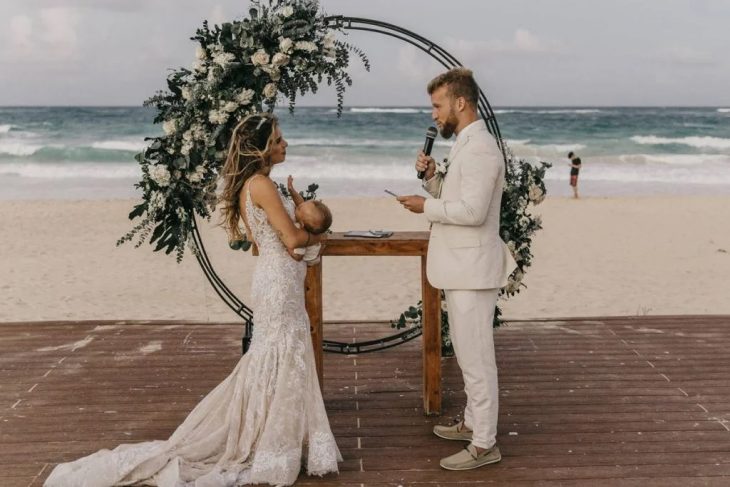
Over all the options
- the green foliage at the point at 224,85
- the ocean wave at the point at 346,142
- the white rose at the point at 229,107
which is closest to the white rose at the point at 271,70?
the green foliage at the point at 224,85

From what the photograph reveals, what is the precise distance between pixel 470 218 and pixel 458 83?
0.63m

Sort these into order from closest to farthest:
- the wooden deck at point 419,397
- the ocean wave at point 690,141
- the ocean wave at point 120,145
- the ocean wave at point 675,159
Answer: the wooden deck at point 419,397, the ocean wave at point 675,159, the ocean wave at point 120,145, the ocean wave at point 690,141

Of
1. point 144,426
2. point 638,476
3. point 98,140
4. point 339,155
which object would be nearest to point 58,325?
point 144,426

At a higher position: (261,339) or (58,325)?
(261,339)

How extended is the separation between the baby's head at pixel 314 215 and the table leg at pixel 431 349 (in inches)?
46.3

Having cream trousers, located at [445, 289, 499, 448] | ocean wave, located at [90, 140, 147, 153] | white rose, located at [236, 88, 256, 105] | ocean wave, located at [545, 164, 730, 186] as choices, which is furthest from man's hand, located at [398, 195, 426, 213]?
ocean wave, located at [90, 140, 147, 153]

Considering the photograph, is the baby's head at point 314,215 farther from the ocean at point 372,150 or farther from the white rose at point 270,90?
the ocean at point 372,150

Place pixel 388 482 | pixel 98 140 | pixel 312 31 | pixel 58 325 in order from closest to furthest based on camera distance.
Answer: pixel 388 482 → pixel 312 31 → pixel 58 325 → pixel 98 140

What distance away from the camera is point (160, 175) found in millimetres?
5238

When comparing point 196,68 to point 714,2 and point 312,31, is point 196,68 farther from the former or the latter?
point 714,2

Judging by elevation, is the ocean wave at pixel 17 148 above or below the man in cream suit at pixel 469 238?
below

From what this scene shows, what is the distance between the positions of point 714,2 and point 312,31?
29415mm

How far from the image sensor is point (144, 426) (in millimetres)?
4957

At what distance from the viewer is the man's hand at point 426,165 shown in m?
4.09
